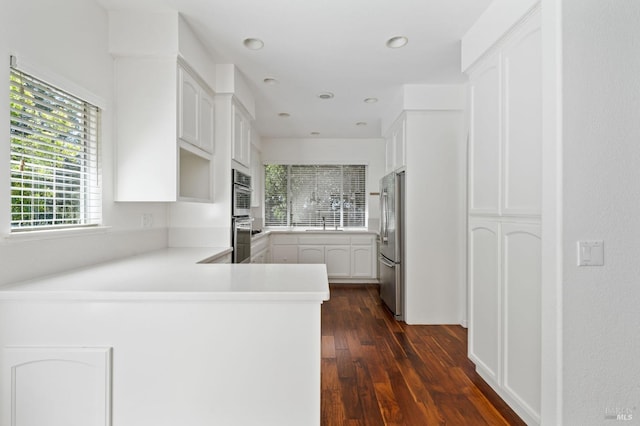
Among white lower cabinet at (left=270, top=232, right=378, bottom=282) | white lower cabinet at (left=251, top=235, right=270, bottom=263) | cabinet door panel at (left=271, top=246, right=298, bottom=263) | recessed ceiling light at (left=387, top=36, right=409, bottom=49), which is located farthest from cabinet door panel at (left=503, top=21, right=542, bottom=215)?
cabinet door panel at (left=271, top=246, right=298, bottom=263)

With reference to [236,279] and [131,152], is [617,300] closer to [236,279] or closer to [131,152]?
[236,279]

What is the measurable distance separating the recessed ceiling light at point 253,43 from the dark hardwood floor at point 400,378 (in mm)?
2588

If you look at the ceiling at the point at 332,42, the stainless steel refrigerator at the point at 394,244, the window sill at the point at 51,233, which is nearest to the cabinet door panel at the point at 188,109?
the ceiling at the point at 332,42

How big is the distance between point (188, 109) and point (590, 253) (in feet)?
8.55

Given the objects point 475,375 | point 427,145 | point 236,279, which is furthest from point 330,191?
point 236,279

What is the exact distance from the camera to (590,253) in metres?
1.54

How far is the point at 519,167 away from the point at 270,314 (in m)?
1.59

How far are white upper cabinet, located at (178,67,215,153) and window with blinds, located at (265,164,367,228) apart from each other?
3.07 metres

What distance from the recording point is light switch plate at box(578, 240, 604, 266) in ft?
5.04

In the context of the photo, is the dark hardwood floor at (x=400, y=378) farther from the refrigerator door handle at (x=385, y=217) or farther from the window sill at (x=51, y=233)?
the window sill at (x=51, y=233)

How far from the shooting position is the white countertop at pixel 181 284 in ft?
4.82

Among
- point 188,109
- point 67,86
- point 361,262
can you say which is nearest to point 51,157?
point 67,86

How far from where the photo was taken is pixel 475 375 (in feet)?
8.46

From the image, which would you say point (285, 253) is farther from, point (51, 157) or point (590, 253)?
point (590, 253)
